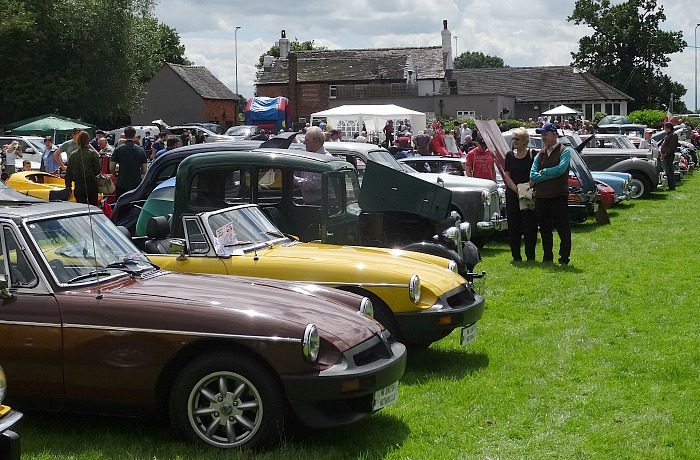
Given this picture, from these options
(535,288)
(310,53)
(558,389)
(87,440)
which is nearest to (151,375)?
(87,440)

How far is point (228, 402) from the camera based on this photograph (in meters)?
5.68

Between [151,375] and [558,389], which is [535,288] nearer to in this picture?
[558,389]

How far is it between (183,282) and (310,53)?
223ft

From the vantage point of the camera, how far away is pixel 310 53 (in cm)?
7294

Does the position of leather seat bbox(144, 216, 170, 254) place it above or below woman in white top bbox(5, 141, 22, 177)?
below

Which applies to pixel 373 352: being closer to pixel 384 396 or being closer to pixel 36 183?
pixel 384 396

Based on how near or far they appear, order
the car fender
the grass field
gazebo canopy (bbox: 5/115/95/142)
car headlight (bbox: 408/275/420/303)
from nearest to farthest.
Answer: the grass field
car headlight (bbox: 408/275/420/303)
the car fender
gazebo canopy (bbox: 5/115/95/142)

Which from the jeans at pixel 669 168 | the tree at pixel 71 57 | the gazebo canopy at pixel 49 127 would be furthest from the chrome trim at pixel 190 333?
the tree at pixel 71 57

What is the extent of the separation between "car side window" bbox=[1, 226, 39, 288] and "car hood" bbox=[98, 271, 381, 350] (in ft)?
1.56

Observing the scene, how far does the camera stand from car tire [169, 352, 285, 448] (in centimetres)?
563

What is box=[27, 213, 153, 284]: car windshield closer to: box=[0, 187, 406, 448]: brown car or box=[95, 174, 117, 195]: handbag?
box=[0, 187, 406, 448]: brown car

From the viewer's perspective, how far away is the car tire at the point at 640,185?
24516 millimetres

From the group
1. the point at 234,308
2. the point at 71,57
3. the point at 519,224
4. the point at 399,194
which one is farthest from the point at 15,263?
the point at 71,57

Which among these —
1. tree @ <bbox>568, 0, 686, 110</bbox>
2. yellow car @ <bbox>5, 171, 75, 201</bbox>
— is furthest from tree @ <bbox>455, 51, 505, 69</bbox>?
yellow car @ <bbox>5, 171, 75, 201</bbox>
